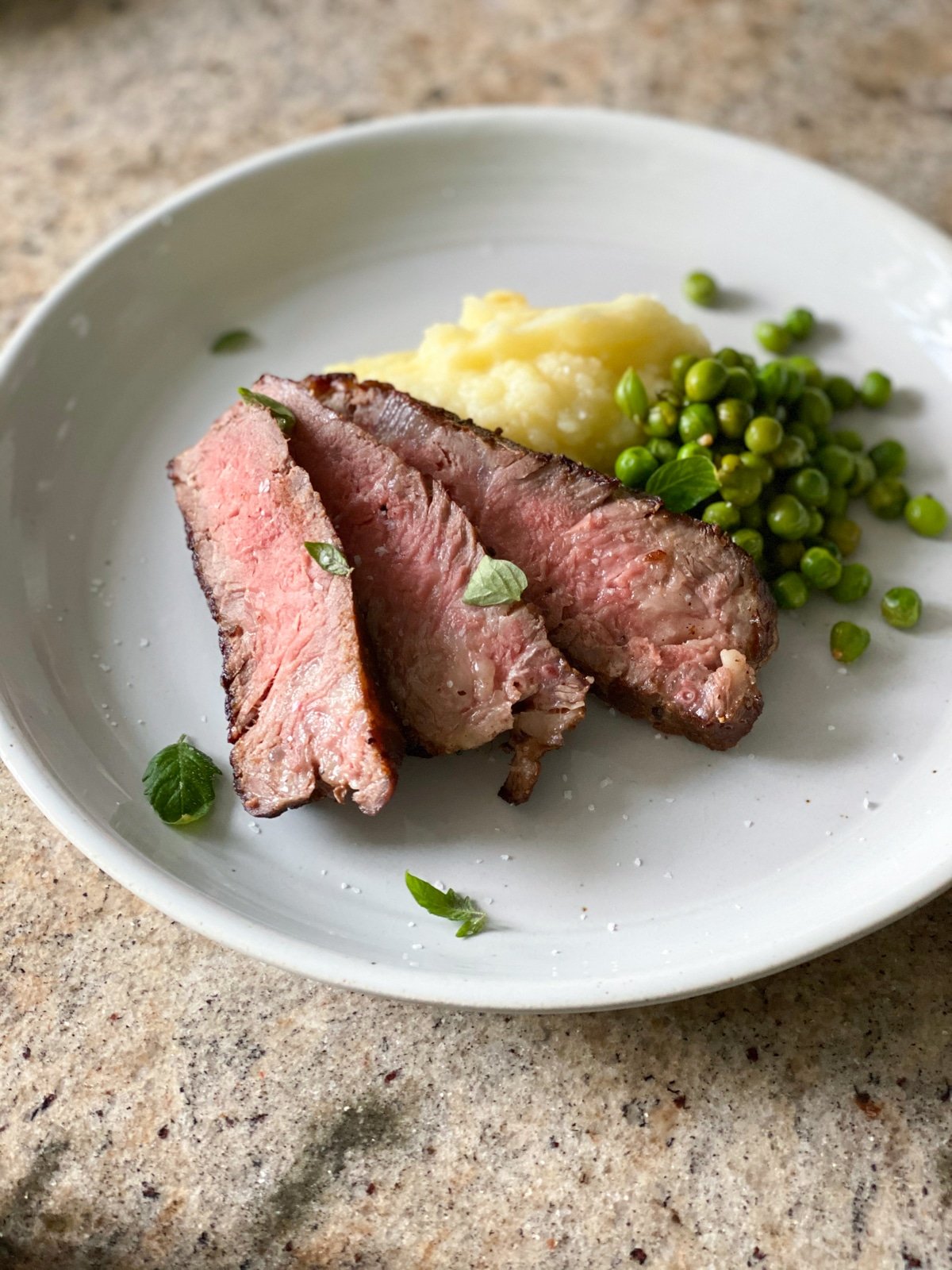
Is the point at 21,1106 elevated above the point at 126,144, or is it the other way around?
the point at 126,144

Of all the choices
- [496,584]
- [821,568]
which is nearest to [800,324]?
[821,568]

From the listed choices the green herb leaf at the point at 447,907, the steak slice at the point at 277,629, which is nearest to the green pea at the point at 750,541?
the steak slice at the point at 277,629

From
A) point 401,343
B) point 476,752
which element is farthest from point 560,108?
point 476,752

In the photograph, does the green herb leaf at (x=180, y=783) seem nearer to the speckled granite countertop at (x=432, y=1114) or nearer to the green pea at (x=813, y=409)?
the speckled granite countertop at (x=432, y=1114)

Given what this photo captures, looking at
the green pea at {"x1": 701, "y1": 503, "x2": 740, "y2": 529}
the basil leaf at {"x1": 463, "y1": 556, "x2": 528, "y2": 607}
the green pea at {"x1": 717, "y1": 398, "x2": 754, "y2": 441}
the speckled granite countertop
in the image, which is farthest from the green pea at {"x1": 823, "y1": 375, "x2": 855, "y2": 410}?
the speckled granite countertop

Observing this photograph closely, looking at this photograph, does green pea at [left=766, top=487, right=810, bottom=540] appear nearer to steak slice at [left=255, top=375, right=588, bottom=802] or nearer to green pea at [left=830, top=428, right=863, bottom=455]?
green pea at [left=830, top=428, right=863, bottom=455]

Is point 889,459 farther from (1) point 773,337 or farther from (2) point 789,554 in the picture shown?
(1) point 773,337

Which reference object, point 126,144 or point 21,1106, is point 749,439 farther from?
point 126,144
